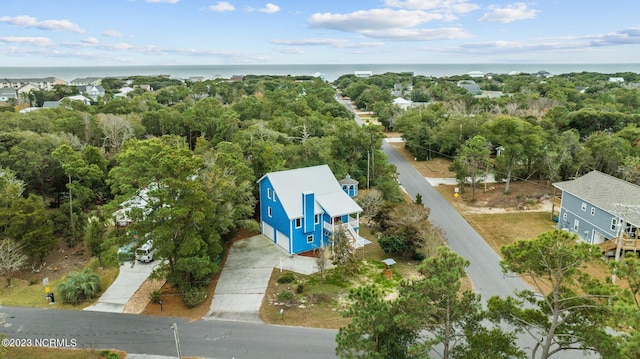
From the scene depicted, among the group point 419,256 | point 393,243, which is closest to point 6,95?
point 393,243

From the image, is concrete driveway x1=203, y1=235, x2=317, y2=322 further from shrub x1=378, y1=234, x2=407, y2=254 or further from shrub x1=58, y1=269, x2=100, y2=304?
shrub x1=58, y1=269, x2=100, y2=304

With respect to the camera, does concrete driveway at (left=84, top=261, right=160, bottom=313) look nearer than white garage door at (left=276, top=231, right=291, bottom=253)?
Yes

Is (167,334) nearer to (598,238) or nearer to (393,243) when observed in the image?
(393,243)

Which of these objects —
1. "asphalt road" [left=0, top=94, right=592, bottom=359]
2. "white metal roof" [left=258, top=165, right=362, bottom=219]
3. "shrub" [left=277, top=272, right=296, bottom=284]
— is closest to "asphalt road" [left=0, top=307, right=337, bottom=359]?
"asphalt road" [left=0, top=94, right=592, bottom=359]

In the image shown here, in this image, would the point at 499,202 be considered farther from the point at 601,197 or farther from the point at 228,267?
the point at 228,267

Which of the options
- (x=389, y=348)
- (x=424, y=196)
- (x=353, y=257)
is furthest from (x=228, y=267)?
(x=424, y=196)

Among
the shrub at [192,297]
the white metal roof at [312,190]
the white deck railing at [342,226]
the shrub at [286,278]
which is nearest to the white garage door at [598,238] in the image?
the white metal roof at [312,190]
